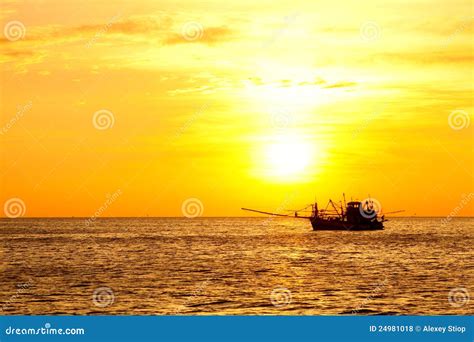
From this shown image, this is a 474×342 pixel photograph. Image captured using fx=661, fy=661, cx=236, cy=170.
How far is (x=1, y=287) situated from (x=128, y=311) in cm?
2217

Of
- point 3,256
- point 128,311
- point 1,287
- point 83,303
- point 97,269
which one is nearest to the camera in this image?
point 128,311

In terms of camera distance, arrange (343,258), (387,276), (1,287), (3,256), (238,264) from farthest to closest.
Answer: (3,256) < (343,258) < (238,264) < (387,276) < (1,287)

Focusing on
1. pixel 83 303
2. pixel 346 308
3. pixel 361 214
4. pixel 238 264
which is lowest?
pixel 346 308

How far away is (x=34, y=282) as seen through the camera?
68.4m

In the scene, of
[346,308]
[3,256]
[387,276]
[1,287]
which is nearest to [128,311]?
[346,308]

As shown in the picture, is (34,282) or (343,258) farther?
(343,258)

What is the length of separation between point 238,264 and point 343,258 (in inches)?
738

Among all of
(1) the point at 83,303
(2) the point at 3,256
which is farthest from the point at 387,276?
(2) the point at 3,256

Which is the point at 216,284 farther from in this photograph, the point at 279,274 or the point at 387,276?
the point at 387,276

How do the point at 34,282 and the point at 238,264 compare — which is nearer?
the point at 34,282

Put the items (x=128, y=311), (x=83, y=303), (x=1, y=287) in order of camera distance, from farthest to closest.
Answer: (x=1, y=287) < (x=83, y=303) < (x=128, y=311)

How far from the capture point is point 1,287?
6562 centimetres

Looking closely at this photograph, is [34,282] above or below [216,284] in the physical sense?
above

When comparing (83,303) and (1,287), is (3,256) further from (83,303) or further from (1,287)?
(83,303)
